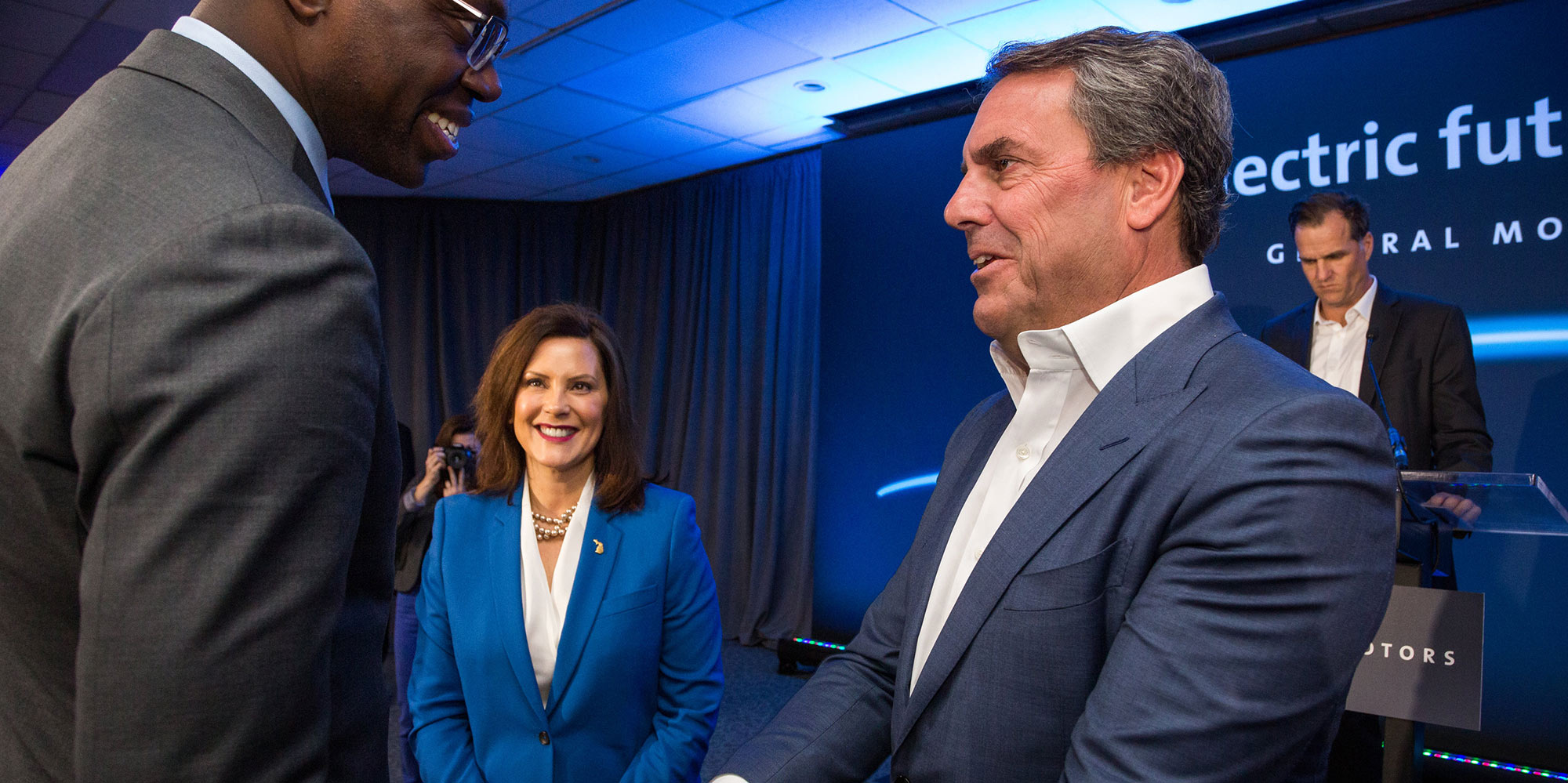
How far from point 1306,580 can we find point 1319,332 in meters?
2.86

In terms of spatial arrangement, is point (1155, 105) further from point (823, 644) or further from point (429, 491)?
point (823, 644)

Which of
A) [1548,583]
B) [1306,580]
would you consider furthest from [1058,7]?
[1306,580]

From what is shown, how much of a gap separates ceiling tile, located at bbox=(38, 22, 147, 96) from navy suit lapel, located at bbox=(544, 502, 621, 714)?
12.1ft

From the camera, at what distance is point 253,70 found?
0.73 m

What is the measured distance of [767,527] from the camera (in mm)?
6180

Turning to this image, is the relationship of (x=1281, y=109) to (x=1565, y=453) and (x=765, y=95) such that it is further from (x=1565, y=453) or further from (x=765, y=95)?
(x=765, y=95)

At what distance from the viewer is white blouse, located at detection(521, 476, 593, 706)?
5.94 ft

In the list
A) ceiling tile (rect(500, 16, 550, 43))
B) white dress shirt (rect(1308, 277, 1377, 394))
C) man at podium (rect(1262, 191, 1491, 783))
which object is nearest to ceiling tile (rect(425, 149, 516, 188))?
ceiling tile (rect(500, 16, 550, 43))

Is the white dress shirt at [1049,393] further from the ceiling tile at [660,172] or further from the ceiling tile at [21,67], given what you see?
the ceiling tile at [660,172]

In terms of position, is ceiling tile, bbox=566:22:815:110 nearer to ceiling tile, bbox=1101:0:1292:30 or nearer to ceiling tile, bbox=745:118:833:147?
ceiling tile, bbox=745:118:833:147

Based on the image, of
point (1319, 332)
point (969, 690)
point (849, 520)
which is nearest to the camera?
point (969, 690)

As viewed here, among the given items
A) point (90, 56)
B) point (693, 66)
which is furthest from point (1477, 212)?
point (90, 56)

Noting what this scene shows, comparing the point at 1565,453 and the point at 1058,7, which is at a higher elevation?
the point at 1058,7

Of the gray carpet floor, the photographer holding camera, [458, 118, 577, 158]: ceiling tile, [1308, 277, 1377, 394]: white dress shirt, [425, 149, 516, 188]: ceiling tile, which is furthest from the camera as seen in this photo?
[425, 149, 516, 188]: ceiling tile
